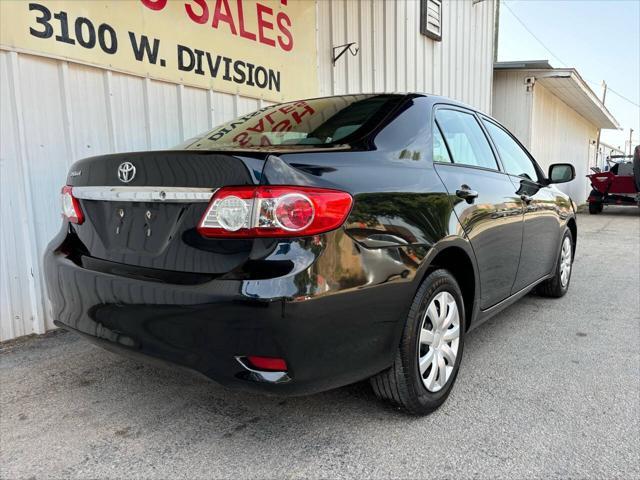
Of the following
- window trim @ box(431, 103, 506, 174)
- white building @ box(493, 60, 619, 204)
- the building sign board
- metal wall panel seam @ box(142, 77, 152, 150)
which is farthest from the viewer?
white building @ box(493, 60, 619, 204)

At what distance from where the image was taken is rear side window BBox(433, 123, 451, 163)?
2.57 m

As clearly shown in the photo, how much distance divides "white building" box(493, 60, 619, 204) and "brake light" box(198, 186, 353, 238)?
12.0m

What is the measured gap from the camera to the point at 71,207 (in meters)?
2.33

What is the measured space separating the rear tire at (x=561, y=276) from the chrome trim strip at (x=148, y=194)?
11.9ft

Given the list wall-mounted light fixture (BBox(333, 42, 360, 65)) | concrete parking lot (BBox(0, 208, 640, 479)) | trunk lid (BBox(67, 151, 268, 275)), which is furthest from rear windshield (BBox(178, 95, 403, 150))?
wall-mounted light fixture (BBox(333, 42, 360, 65))

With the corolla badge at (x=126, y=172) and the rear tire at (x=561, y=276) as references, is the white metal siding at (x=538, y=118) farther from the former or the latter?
the corolla badge at (x=126, y=172)

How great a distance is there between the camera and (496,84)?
13.3 metres

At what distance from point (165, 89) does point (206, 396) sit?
281 cm

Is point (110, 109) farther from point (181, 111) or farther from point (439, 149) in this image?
point (439, 149)

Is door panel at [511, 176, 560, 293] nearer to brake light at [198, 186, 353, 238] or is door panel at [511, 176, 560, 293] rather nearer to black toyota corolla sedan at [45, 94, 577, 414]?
black toyota corolla sedan at [45, 94, 577, 414]

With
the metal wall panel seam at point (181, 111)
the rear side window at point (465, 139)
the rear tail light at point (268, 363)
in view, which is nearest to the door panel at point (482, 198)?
the rear side window at point (465, 139)

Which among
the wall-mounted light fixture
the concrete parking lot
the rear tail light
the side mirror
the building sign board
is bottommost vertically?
the concrete parking lot

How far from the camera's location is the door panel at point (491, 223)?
8.62 ft

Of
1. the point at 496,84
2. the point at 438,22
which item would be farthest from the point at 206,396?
the point at 496,84
